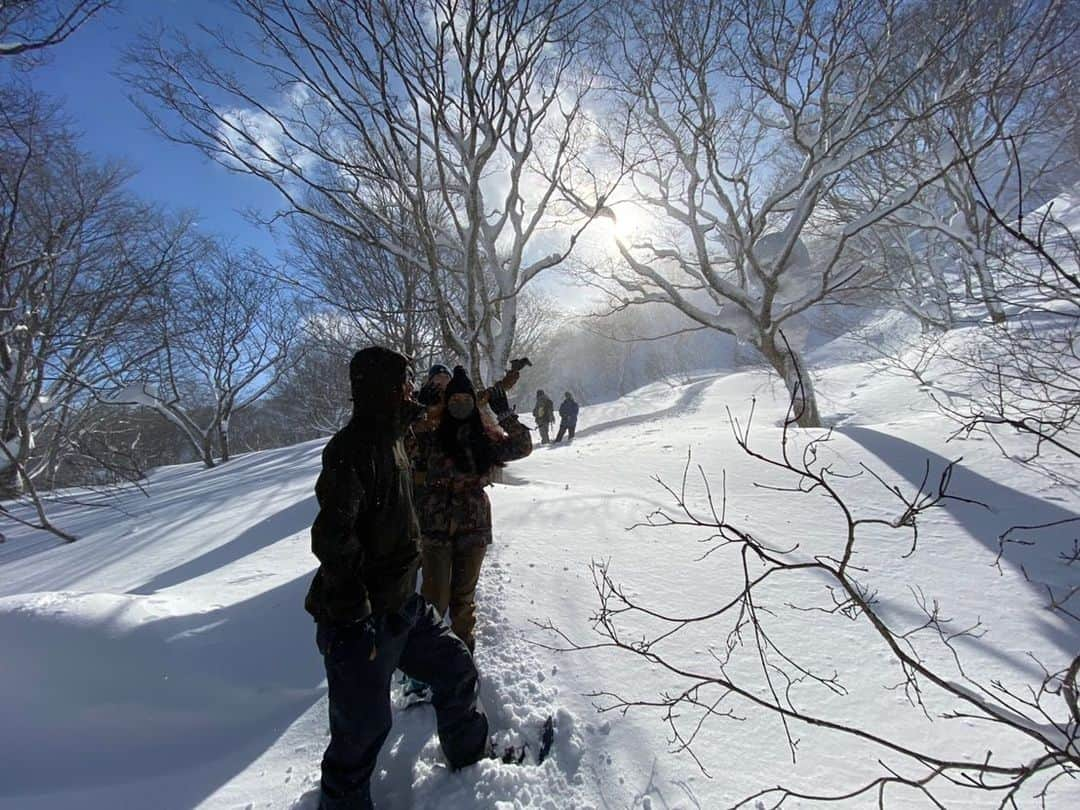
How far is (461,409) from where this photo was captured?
2736 mm

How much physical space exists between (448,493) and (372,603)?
35.3 inches

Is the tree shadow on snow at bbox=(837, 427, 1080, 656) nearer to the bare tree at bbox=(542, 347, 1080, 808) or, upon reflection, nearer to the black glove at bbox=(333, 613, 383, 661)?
the bare tree at bbox=(542, 347, 1080, 808)

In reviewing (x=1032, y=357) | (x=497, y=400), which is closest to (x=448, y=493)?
(x=497, y=400)

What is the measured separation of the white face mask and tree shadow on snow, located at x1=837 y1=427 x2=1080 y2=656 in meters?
2.75

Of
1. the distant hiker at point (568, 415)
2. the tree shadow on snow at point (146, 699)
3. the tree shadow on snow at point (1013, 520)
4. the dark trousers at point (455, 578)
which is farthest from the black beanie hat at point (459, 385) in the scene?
the distant hiker at point (568, 415)

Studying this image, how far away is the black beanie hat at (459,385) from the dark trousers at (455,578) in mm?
815

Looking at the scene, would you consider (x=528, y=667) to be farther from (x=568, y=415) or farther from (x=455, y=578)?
(x=568, y=415)

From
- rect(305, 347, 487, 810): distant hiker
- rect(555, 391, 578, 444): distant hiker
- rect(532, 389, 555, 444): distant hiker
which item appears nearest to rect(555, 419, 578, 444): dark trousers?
rect(555, 391, 578, 444): distant hiker

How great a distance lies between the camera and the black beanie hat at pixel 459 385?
2.76 metres

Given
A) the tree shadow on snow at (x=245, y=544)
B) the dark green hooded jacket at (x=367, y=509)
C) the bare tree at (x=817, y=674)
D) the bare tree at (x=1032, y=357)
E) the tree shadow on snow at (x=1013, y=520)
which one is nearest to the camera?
the bare tree at (x=1032, y=357)

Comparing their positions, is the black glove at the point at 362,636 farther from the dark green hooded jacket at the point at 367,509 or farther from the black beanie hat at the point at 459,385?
the black beanie hat at the point at 459,385

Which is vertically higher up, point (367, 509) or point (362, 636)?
point (367, 509)

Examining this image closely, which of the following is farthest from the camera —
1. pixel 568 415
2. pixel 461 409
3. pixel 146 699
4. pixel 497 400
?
pixel 568 415

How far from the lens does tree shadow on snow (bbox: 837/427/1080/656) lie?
307 centimetres
